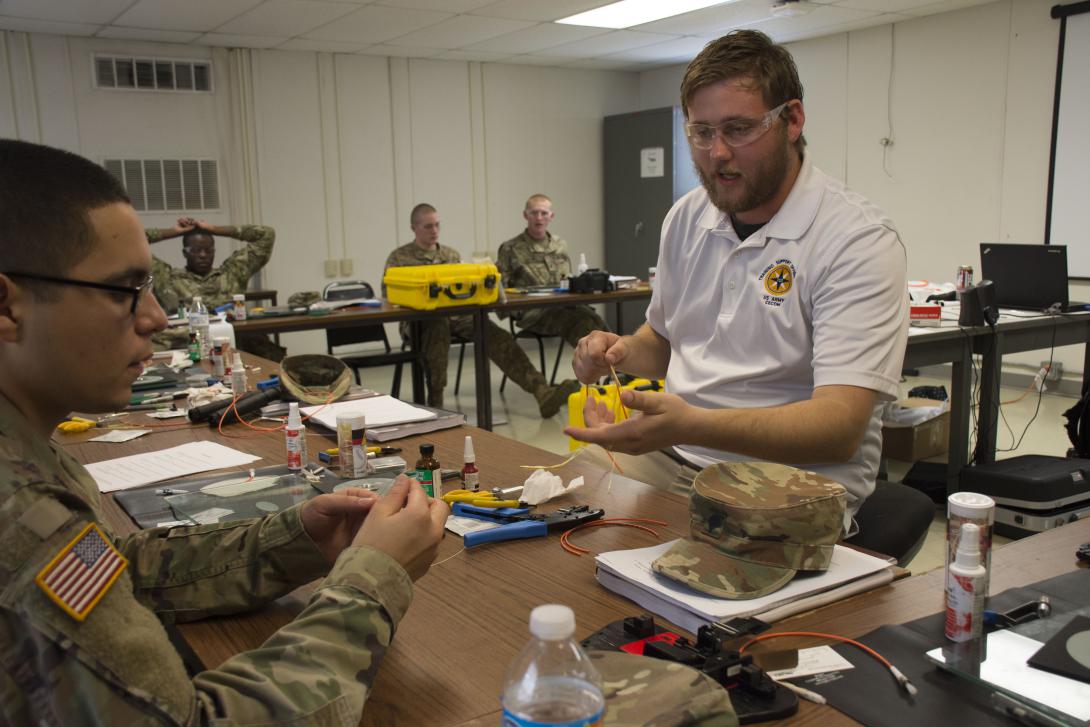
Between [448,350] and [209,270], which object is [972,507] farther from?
[209,270]

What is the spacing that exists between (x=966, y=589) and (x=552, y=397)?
4.52 metres

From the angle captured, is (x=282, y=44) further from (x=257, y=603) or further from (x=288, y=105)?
(x=257, y=603)

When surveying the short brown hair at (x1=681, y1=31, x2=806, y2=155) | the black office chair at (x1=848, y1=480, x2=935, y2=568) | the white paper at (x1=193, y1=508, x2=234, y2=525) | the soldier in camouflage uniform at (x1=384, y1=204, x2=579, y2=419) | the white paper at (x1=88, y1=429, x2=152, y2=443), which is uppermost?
the short brown hair at (x1=681, y1=31, x2=806, y2=155)

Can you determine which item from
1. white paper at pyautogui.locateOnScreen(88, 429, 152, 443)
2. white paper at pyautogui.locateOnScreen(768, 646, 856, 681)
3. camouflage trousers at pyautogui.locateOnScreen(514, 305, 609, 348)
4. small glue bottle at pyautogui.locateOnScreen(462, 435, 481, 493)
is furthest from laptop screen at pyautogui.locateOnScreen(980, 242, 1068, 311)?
white paper at pyautogui.locateOnScreen(88, 429, 152, 443)

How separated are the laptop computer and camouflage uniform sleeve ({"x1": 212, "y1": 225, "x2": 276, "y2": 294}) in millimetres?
4243

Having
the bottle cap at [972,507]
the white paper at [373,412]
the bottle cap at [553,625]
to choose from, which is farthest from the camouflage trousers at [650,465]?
the bottle cap at [553,625]

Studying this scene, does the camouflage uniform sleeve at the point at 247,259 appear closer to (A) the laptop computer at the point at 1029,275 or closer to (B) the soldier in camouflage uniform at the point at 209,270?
(B) the soldier in camouflage uniform at the point at 209,270

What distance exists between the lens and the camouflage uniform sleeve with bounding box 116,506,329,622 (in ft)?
3.81

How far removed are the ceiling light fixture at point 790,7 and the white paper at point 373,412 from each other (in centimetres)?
470

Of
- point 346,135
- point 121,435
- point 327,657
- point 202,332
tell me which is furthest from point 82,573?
point 346,135

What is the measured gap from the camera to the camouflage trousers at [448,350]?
18.5ft

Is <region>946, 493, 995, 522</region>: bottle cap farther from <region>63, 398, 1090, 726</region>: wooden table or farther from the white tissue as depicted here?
the white tissue

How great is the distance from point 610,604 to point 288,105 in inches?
266

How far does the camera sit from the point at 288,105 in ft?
23.2
